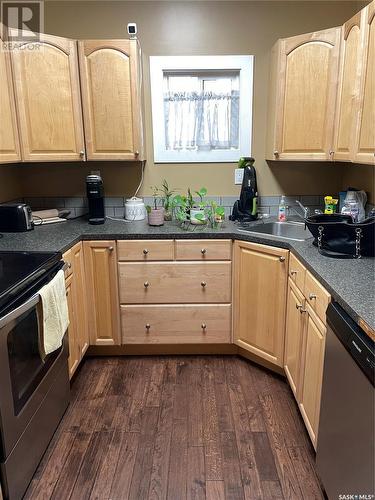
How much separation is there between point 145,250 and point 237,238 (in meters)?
0.59

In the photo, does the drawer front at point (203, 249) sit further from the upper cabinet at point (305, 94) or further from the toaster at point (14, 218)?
the toaster at point (14, 218)

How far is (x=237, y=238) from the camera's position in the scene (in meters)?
2.34

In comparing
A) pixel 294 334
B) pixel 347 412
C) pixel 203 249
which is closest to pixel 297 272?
pixel 294 334

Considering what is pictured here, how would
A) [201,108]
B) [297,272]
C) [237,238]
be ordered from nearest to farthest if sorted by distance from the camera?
[297,272], [237,238], [201,108]

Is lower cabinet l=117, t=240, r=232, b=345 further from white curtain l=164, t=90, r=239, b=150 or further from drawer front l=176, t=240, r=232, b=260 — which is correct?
white curtain l=164, t=90, r=239, b=150

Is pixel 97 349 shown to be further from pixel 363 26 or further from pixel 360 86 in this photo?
pixel 363 26

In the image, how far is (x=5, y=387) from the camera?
1341 mm

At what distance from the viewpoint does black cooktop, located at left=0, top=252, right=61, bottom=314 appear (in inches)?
54.6

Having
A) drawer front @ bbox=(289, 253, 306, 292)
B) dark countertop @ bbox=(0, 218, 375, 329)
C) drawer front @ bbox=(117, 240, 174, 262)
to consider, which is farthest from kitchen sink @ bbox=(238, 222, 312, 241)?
drawer front @ bbox=(117, 240, 174, 262)

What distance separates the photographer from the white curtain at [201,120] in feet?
8.89

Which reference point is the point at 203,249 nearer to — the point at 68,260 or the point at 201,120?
the point at 68,260

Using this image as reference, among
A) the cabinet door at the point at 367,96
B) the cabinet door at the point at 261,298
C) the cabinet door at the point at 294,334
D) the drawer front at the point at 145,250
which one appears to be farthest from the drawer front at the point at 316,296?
the drawer front at the point at 145,250

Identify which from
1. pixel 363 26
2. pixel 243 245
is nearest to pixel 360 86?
pixel 363 26

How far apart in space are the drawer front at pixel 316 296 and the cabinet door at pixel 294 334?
108 millimetres
